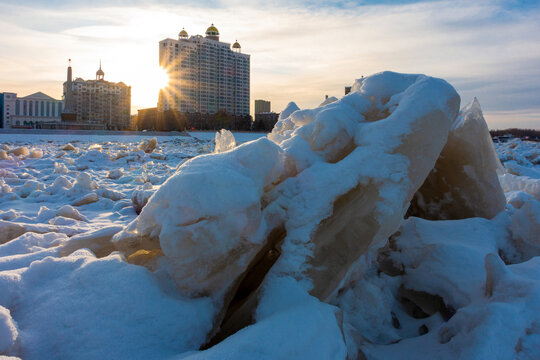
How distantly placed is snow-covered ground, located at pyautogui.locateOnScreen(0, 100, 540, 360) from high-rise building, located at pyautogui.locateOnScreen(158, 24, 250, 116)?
199 feet

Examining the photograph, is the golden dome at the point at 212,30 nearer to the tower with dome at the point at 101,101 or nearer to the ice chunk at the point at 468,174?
the tower with dome at the point at 101,101

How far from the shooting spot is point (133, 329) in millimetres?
1414

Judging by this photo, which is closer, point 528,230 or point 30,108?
point 528,230

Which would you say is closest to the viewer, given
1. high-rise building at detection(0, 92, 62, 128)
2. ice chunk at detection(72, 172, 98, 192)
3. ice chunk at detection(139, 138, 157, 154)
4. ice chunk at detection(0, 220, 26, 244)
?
ice chunk at detection(0, 220, 26, 244)

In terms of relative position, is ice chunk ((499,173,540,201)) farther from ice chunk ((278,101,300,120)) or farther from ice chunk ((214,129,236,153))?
ice chunk ((214,129,236,153))

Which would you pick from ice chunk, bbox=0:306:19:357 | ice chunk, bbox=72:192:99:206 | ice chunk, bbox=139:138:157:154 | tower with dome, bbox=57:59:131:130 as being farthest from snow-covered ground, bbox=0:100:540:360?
tower with dome, bbox=57:59:131:130

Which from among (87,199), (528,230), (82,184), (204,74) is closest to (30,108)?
(204,74)

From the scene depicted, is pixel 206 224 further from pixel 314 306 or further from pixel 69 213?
pixel 69 213

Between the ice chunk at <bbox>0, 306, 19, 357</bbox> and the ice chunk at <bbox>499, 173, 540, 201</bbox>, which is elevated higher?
the ice chunk at <bbox>499, 173, 540, 201</bbox>

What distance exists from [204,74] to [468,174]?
67117mm

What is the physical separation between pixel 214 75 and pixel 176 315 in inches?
2710

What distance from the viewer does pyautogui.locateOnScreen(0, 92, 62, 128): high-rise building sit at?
74.7 m

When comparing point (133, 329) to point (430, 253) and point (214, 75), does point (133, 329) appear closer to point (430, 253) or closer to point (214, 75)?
point (430, 253)

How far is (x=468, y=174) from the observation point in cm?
277
